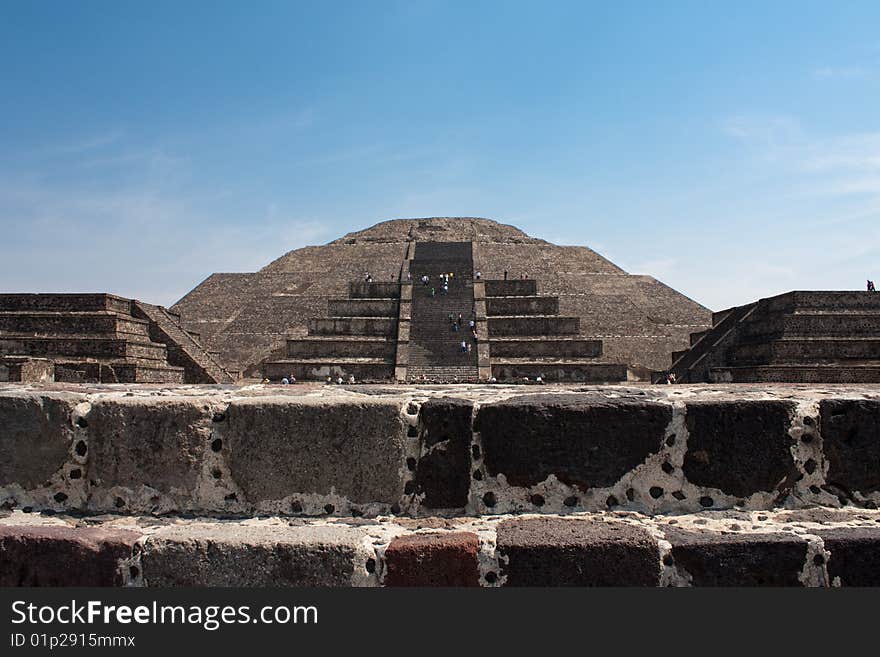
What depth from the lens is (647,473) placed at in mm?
2527

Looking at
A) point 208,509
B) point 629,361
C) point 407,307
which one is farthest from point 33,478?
point 629,361

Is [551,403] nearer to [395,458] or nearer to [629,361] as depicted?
[395,458]

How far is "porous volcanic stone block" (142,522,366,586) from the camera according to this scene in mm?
2117

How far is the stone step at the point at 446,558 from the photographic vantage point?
2.12 m

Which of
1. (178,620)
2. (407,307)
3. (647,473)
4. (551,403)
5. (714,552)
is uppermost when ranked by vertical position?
(407,307)

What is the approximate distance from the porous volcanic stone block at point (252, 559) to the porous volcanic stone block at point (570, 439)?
0.61 m

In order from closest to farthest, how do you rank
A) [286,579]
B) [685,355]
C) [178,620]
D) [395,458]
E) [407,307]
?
[178,620], [286,579], [395,458], [685,355], [407,307]

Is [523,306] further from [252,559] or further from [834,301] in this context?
[252,559]

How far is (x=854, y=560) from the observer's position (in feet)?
6.99

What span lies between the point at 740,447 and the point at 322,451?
1488 millimetres

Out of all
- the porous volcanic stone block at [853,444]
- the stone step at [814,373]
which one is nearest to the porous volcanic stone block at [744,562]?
the porous volcanic stone block at [853,444]

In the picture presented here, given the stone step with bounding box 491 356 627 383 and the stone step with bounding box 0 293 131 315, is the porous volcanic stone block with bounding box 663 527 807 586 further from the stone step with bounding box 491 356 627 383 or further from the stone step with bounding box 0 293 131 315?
the stone step with bounding box 0 293 131 315

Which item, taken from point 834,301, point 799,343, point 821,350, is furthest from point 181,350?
point 834,301

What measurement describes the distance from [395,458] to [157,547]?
2.66ft
